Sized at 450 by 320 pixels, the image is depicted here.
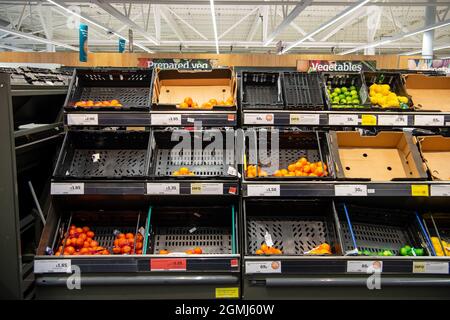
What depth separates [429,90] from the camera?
2840 millimetres

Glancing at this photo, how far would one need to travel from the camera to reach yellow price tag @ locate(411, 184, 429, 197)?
80.7 inches

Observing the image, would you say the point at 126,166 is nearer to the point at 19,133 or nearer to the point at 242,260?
the point at 19,133

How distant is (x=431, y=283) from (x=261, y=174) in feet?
3.77

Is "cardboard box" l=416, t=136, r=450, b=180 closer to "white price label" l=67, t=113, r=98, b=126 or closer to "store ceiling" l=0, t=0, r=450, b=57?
"white price label" l=67, t=113, r=98, b=126

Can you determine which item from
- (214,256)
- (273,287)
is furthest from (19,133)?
(273,287)

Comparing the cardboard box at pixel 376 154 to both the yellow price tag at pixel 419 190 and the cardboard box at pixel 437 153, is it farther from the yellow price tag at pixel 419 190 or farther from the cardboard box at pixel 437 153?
the yellow price tag at pixel 419 190

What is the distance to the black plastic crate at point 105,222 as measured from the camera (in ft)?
7.46

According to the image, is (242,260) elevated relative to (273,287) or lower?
elevated

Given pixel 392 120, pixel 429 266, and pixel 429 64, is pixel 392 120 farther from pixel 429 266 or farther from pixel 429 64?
pixel 429 64

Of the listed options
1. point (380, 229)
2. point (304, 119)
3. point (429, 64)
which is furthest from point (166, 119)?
point (429, 64)

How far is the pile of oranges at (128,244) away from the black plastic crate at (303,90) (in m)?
1.33

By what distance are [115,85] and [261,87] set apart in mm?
1175

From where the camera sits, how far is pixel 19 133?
5.97 feet
